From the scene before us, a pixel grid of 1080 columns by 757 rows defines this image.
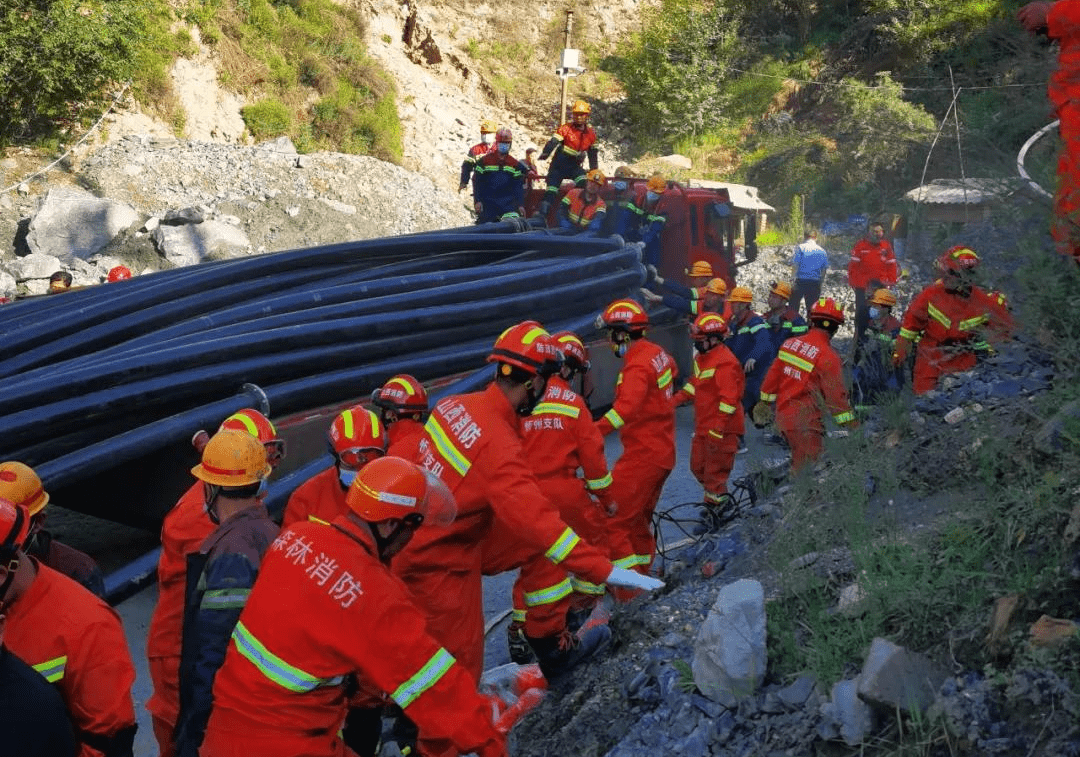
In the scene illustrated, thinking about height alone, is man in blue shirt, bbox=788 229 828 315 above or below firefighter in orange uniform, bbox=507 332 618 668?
below

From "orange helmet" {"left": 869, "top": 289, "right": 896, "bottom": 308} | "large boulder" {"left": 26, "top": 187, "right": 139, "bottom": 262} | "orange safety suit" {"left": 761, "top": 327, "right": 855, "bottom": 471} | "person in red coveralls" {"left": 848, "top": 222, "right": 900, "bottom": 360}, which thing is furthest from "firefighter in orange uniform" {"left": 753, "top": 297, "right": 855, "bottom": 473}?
"large boulder" {"left": 26, "top": 187, "right": 139, "bottom": 262}

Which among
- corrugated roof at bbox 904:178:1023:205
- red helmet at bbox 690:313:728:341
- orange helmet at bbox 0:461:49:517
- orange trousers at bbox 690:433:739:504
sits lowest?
orange trousers at bbox 690:433:739:504

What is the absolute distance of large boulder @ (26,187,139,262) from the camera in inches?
662

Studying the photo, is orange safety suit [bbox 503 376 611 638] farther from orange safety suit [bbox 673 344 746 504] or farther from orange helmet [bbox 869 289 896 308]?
orange helmet [bbox 869 289 896 308]

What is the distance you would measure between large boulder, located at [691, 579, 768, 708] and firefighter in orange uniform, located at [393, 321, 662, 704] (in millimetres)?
379

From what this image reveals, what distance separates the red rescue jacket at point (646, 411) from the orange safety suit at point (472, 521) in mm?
2201

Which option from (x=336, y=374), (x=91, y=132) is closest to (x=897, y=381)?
(x=336, y=374)

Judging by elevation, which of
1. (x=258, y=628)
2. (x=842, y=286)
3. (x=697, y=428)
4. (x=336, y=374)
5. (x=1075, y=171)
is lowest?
(x=842, y=286)

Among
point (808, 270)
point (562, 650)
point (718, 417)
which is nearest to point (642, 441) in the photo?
point (718, 417)

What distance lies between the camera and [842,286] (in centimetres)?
1605

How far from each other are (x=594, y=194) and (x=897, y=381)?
16.0 feet

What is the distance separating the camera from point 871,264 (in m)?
12.6

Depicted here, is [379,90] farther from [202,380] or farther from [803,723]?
[803,723]

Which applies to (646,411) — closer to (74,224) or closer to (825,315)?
(825,315)
